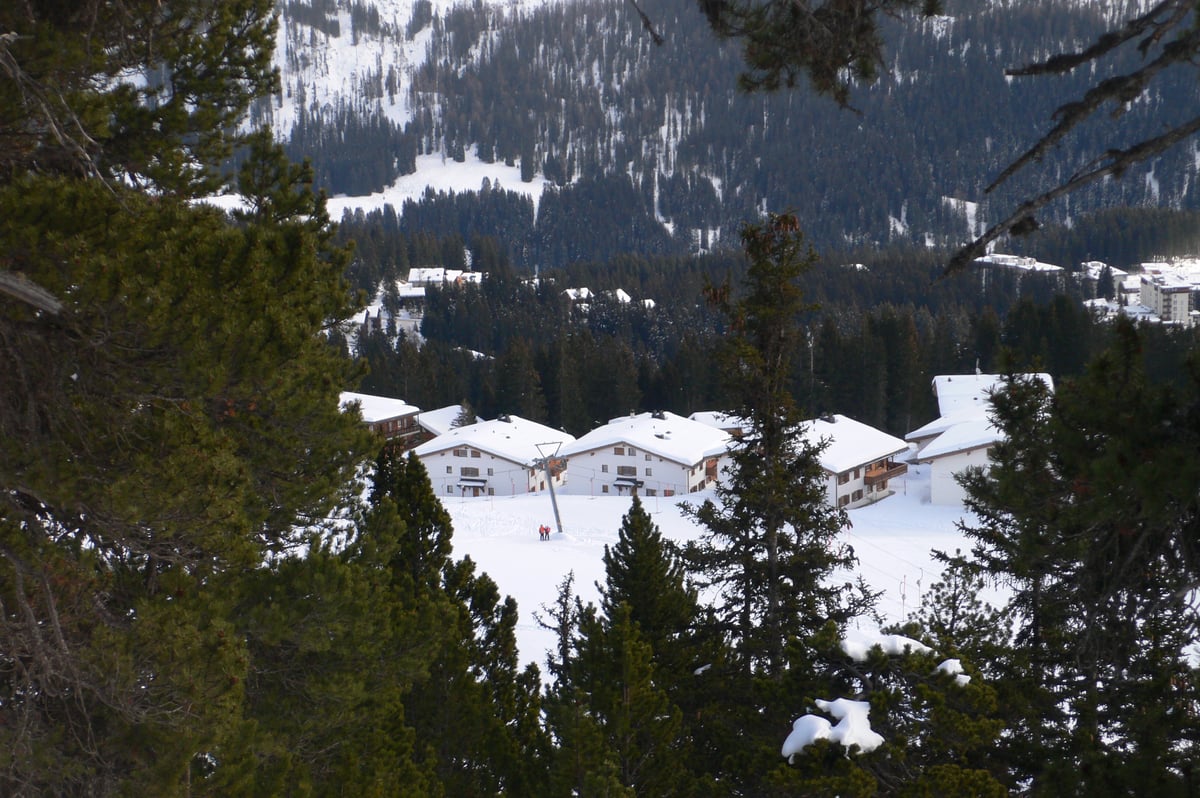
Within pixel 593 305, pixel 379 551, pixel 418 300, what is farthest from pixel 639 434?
pixel 418 300

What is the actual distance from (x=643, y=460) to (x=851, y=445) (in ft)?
34.3

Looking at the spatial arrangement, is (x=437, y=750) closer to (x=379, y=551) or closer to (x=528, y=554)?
(x=379, y=551)

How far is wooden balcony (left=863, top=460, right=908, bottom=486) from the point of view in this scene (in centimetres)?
4538

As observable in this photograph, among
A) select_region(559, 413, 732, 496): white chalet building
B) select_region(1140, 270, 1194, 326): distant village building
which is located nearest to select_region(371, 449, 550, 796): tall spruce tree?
select_region(559, 413, 732, 496): white chalet building

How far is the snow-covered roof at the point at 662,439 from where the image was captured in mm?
47875

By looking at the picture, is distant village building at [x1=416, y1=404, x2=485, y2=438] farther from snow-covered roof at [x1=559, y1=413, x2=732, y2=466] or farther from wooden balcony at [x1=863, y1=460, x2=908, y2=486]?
wooden balcony at [x1=863, y1=460, x2=908, y2=486]

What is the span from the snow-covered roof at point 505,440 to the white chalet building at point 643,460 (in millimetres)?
1915

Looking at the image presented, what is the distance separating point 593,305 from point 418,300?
2165cm

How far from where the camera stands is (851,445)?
4634 centimetres

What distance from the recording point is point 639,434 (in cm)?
4919

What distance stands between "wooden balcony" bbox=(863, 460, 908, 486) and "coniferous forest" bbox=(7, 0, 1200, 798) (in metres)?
35.3

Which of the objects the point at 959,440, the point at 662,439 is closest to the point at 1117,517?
the point at 959,440

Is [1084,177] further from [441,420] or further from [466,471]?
[441,420]

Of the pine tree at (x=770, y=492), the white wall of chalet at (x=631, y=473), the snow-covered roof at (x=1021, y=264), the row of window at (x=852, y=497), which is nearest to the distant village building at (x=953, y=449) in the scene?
the row of window at (x=852, y=497)
